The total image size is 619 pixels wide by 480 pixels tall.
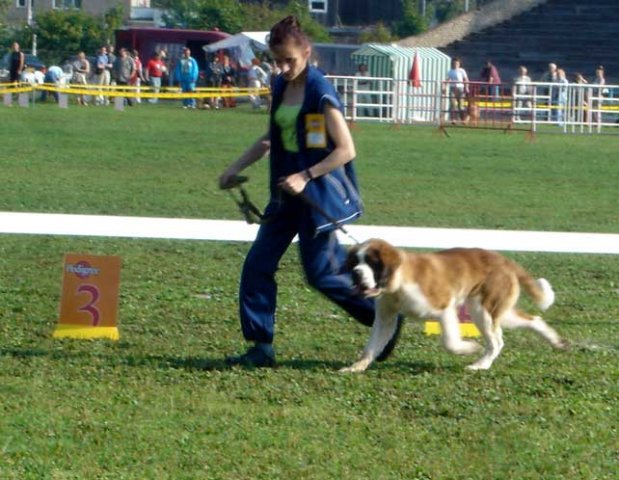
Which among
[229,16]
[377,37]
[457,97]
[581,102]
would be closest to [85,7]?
[229,16]

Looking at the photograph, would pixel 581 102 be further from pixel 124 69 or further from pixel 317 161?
pixel 317 161

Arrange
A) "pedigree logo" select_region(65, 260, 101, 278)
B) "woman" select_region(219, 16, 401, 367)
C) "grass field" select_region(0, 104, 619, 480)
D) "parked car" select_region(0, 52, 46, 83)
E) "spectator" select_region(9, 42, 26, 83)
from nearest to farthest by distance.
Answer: "grass field" select_region(0, 104, 619, 480) → "woman" select_region(219, 16, 401, 367) → "pedigree logo" select_region(65, 260, 101, 278) → "spectator" select_region(9, 42, 26, 83) → "parked car" select_region(0, 52, 46, 83)

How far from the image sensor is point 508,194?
17328 mm

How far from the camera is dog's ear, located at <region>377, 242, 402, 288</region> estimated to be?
6432 millimetres

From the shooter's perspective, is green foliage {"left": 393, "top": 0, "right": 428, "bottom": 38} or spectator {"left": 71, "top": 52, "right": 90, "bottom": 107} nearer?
spectator {"left": 71, "top": 52, "right": 90, "bottom": 107}

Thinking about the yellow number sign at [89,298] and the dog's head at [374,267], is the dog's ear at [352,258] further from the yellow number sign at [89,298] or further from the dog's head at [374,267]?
the yellow number sign at [89,298]

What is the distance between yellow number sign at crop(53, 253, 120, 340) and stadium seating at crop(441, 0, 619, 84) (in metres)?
42.4

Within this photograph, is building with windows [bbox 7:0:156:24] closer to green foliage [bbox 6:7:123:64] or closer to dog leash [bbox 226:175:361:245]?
green foliage [bbox 6:7:123:64]

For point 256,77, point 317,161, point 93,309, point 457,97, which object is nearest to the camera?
point 317,161

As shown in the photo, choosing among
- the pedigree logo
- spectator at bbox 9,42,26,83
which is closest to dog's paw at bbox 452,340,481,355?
A: the pedigree logo

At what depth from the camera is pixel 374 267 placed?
6.45 m

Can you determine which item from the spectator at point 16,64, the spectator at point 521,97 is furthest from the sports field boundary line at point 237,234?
the spectator at point 16,64

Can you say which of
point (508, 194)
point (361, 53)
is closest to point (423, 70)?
point (361, 53)

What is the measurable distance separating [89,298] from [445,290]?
2.15 m
